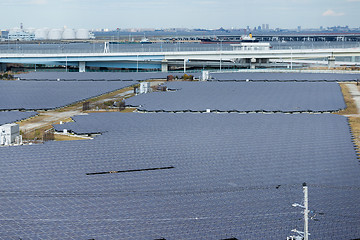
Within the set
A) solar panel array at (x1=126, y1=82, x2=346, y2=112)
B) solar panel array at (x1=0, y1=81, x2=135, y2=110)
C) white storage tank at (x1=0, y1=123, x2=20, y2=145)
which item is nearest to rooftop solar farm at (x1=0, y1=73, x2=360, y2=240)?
white storage tank at (x1=0, y1=123, x2=20, y2=145)

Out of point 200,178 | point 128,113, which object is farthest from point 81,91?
point 200,178

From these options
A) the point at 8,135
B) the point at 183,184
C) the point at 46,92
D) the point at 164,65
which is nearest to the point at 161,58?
the point at 164,65

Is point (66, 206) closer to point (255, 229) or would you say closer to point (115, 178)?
point (115, 178)

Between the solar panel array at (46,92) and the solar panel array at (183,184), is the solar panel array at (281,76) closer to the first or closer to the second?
the solar panel array at (46,92)

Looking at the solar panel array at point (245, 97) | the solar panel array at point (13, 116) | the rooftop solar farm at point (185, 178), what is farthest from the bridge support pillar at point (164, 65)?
the solar panel array at point (13, 116)

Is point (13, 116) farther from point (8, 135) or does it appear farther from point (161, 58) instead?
point (161, 58)

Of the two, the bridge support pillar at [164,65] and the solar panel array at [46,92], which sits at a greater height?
the bridge support pillar at [164,65]
